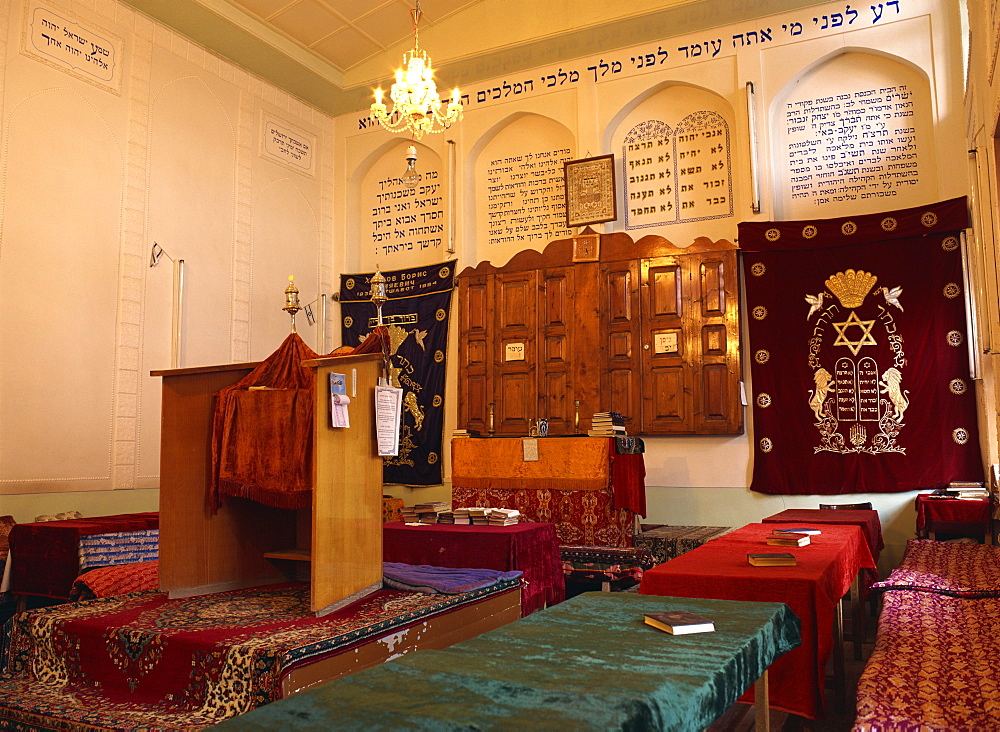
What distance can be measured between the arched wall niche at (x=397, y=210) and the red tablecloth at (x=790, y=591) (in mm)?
6766

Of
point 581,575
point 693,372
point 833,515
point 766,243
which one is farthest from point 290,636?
point 766,243

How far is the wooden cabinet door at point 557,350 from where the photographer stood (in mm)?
8797

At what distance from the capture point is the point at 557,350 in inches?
351

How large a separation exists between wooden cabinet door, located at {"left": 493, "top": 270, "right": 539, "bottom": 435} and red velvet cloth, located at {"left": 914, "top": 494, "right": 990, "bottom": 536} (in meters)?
3.92

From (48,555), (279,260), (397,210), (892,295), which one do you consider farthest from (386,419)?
(397,210)

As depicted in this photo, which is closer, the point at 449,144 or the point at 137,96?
the point at 137,96

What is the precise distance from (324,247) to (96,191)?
10.7 ft

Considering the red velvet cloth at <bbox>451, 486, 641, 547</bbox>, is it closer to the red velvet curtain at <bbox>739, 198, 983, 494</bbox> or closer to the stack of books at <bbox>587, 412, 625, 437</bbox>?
the stack of books at <bbox>587, 412, 625, 437</bbox>

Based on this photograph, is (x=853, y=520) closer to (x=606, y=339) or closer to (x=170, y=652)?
(x=606, y=339)

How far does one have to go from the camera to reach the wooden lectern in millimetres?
3701

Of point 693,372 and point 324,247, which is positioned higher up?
point 324,247

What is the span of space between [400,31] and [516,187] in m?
2.55

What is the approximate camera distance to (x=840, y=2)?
8.03m

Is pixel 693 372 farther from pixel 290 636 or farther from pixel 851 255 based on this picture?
pixel 290 636
